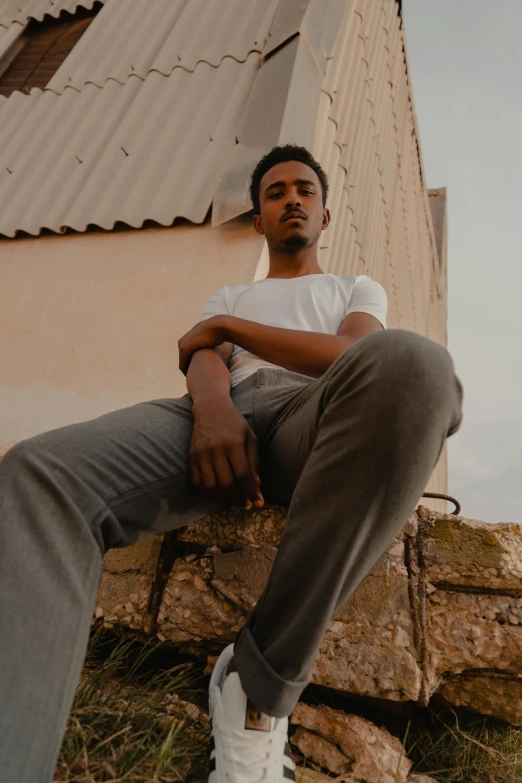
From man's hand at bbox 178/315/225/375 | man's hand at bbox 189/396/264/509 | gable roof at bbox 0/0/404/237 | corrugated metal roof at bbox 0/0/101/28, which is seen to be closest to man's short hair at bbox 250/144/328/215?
gable roof at bbox 0/0/404/237

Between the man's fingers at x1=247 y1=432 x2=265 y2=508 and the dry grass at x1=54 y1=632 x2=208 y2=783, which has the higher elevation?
the man's fingers at x1=247 y1=432 x2=265 y2=508

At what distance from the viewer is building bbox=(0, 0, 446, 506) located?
3.04 meters

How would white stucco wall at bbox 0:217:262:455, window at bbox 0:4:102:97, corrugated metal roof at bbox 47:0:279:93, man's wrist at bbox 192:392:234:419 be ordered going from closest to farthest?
man's wrist at bbox 192:392:234:419 → white stucco wall at bbox 0:217:262:455 → corrugated metal roof at bbox 47:0:279:93 → window at bbox 0:4:102:97

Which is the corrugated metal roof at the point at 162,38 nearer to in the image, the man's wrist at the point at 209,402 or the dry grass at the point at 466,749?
the man's wrist at the point at 209,402

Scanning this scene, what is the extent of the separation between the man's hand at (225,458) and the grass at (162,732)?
524 mm

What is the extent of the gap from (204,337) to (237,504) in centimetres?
54

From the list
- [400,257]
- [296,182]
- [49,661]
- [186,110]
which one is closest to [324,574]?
[49,661]

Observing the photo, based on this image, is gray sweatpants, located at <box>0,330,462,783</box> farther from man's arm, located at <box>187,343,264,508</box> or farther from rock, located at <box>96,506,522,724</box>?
rock, located at <box>96,506,522,724</box>

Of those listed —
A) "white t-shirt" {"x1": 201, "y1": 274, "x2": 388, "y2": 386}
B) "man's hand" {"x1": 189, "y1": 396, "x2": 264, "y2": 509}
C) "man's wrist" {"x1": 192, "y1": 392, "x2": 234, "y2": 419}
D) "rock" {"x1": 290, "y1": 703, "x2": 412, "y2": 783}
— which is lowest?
"rock" {"x1": 290, "y1": 703, "x2": 412, "y2": 783}

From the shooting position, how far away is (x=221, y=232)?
3.04m

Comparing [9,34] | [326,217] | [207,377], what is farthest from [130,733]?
[9,34]

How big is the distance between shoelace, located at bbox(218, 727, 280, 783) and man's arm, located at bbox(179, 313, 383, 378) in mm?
914

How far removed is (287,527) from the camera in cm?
116

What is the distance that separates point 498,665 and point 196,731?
830 mm
